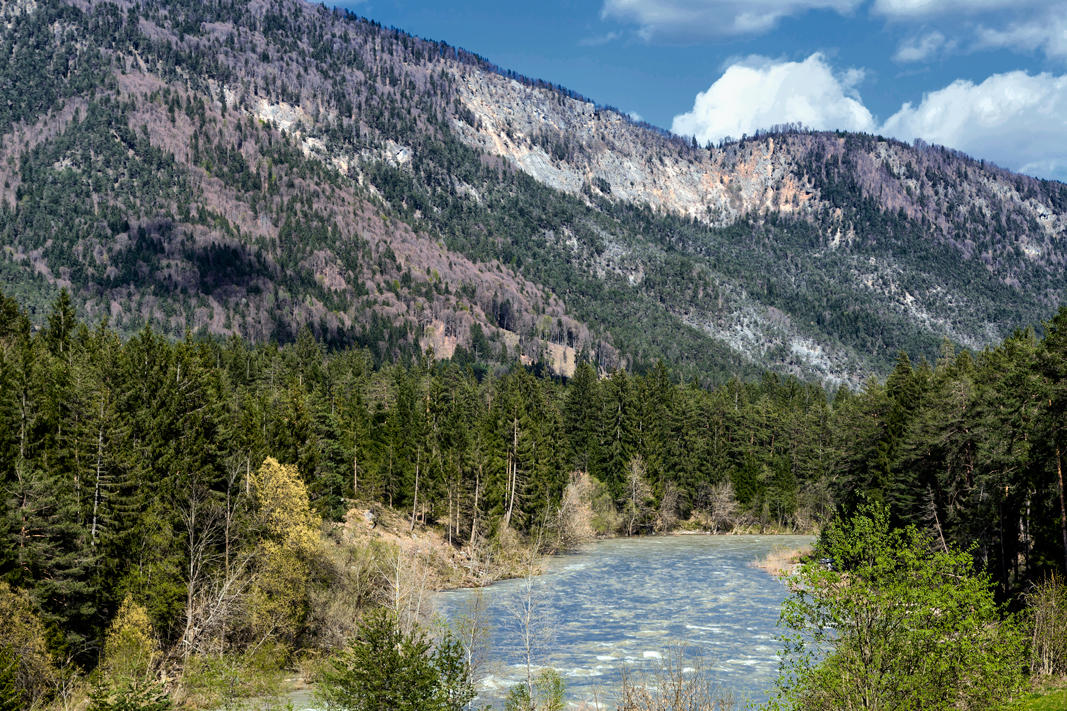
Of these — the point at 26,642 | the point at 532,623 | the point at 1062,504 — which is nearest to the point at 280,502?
the point at 26,642

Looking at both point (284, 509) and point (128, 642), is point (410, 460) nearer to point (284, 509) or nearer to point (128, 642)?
point (284, 509)

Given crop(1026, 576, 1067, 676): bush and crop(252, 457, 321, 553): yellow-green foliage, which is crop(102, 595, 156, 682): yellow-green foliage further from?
crop(1026, 576, 1067, 676): bush

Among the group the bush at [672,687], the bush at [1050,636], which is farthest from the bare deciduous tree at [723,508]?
the bush at [1050,636]

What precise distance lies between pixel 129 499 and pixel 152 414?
10210 mm

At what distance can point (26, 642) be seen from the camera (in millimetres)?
41469

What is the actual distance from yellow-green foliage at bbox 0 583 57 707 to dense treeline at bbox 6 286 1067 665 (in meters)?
1.55

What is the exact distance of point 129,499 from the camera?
2028 inches

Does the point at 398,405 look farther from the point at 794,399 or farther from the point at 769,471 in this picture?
the point at 794,399

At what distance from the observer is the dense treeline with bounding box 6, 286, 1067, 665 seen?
47.4 m

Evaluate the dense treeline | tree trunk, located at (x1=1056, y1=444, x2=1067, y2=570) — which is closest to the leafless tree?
the dense treeline

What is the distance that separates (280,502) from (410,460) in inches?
1647

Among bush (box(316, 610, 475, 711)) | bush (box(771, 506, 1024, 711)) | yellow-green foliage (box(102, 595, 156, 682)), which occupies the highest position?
bush (box(771, 506, 1024, 711))

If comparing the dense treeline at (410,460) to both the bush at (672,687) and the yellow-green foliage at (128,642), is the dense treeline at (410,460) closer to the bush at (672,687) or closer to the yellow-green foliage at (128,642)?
the yellow-green foliage at (128,642)

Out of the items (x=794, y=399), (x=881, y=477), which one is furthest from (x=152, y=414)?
(x=794, y=399)
